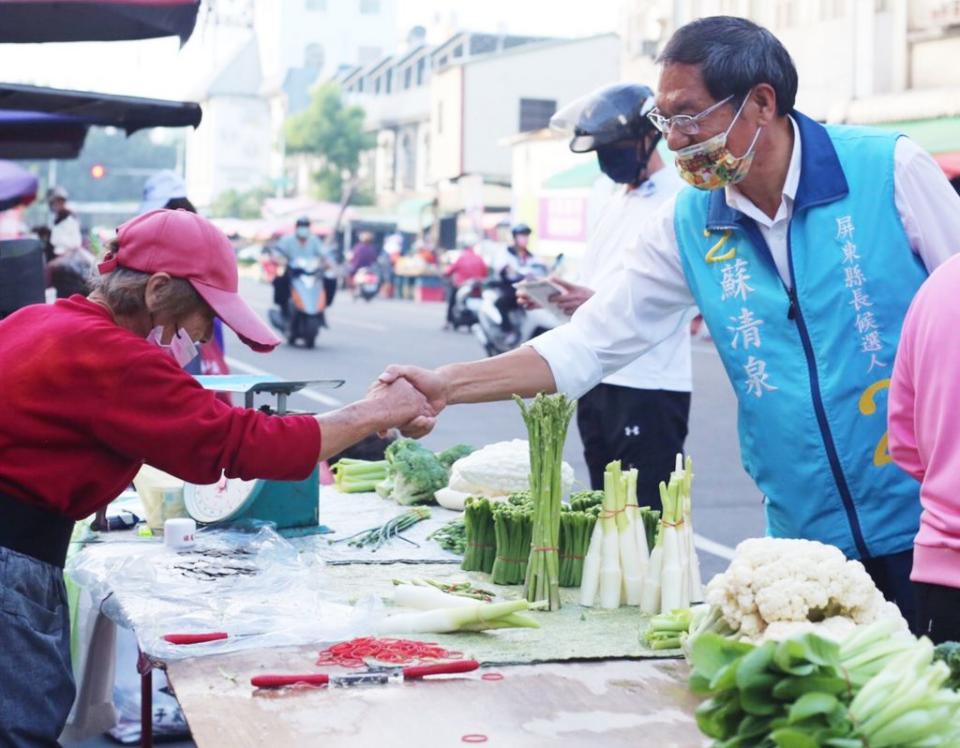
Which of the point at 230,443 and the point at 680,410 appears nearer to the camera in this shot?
the point at 230,443

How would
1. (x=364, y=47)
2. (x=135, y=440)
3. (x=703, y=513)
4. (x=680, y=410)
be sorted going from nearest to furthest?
1. (x=135, y=440)
2. (x=680, y=410)
3. (x=703, y=513)
4. (x=364, y=47)

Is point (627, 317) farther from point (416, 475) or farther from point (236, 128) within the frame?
point (236, 128)

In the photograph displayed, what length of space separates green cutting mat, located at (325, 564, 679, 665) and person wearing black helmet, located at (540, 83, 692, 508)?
1.94m

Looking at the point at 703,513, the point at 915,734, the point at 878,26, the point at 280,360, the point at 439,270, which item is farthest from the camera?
the point at 439,270

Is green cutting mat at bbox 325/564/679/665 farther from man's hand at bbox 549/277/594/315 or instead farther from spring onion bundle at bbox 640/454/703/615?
man's hand at bbox 549/277/594/315

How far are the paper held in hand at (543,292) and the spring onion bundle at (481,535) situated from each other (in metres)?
1.85

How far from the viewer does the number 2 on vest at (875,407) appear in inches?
133

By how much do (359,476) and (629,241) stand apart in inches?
56.7

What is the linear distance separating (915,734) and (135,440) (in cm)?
186

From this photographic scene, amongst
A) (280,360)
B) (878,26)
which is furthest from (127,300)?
(878,26)

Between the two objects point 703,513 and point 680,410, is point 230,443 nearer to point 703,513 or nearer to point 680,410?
point 680,410

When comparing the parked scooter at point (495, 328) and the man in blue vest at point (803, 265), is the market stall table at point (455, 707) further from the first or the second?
the parked scooter at point (495, 328)

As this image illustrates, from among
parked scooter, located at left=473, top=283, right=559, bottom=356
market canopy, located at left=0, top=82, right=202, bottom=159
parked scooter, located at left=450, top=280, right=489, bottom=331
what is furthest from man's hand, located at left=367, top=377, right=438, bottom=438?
parked scooter, located at left=450, top=280, right=489, bottom=331

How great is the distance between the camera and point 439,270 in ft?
138
